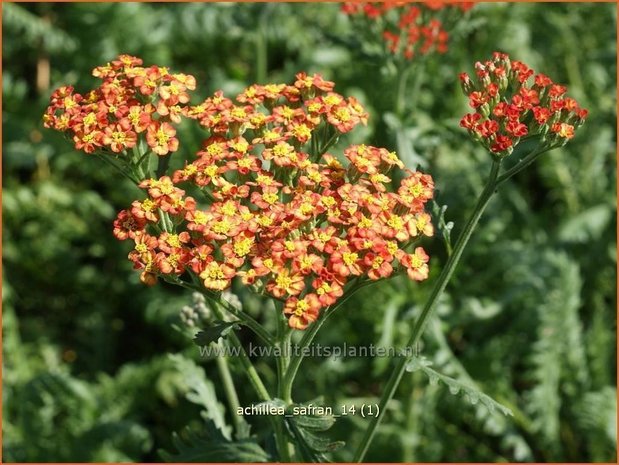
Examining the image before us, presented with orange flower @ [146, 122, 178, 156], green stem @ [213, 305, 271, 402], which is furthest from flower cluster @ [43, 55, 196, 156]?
green stem @ [213, 305, 271, 402]


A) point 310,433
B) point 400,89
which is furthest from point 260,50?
point 310,433

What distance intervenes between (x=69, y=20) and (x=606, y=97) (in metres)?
3.25

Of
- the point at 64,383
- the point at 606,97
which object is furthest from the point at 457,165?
the point at 64,383

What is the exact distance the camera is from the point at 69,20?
18.3 ft

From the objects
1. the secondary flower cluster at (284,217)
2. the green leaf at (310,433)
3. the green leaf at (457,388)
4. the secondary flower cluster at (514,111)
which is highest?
the secondary flower cluster at (514,111)

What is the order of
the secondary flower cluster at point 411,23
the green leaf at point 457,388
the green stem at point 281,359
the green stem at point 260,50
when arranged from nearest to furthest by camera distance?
the green leaf at point 457,388, the green stem at point 281,359, the secondary flower cluster at point 411,23, the green stem at point 260,50

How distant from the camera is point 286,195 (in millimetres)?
2484

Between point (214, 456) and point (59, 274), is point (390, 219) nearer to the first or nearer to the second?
point (214, 456)

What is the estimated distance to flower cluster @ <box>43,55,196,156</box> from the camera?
2324 millimetres

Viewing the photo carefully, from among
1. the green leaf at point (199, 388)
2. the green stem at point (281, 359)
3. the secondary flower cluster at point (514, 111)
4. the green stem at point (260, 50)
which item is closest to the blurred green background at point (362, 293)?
the green stem at point (260, 50)

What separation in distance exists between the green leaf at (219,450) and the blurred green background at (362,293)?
1229 mm

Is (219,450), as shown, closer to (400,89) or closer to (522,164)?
(522,164)

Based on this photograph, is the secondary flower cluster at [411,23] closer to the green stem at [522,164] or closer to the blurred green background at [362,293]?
the blurred green background at [362,293]

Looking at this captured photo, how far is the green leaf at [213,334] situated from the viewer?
6.96 feet
